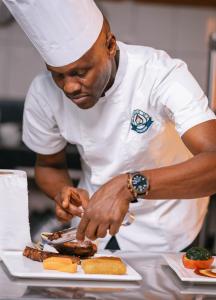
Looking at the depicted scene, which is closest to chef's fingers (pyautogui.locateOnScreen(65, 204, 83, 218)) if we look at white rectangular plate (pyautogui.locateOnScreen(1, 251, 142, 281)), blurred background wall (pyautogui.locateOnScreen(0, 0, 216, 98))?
white rectangular plate (pyautogui.locateOnScreen(1, 251, 142, 281))

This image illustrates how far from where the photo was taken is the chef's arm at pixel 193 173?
1794 mm

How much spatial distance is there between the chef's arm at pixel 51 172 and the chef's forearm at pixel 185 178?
536 mm

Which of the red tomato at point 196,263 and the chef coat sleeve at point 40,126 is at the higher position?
the chef coat sleeve at point 40,126

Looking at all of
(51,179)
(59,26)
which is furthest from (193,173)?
(51,179)

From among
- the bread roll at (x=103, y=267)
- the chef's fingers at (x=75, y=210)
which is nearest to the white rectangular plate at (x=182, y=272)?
the bread roll at (x=103, y=267)

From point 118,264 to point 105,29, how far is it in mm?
684

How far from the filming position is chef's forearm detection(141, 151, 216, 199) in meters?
1.79

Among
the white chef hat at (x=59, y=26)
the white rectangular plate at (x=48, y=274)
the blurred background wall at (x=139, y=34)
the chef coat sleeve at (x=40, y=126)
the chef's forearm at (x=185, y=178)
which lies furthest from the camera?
the blurred background wall at (x=139, y=34)

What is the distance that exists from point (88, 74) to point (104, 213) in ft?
1.29

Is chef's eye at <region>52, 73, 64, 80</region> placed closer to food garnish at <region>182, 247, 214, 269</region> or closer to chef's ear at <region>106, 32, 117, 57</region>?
chef's ear at <region>106, 32, 117, 57</region>

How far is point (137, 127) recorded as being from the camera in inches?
82.3

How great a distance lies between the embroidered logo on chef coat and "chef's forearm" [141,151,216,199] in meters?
0.27

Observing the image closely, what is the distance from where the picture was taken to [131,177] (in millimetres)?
1729

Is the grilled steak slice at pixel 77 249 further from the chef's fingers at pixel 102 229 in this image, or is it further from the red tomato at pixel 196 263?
the red tomato at pixel 196 263
